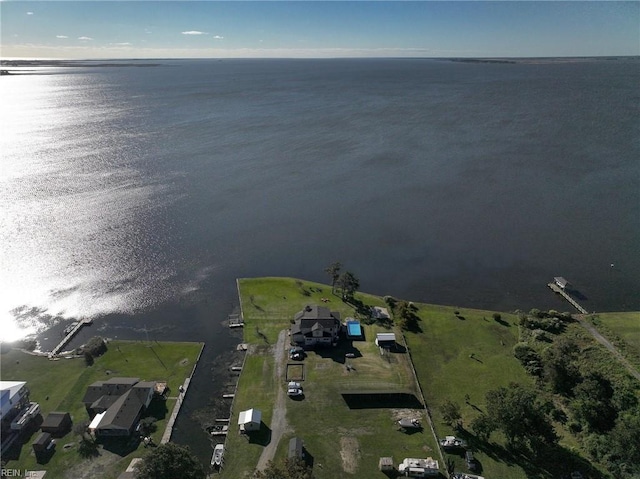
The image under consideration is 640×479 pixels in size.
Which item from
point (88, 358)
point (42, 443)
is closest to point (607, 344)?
point (42, 443)

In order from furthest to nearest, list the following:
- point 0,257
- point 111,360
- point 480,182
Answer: point 480,182, point 0,257, point 111,360

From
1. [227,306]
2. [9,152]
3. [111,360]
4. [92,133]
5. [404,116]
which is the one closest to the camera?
[111,360]

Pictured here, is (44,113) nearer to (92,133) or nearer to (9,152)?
(92,133)

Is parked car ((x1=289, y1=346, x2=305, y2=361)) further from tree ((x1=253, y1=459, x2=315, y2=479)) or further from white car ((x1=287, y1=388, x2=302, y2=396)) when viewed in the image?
Answer: tree ((x1=253, y1=459, x2=315, y2=479))

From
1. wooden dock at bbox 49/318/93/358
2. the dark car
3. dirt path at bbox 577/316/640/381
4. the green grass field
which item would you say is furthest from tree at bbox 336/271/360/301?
wooden dock at bbox 49/318/93/358

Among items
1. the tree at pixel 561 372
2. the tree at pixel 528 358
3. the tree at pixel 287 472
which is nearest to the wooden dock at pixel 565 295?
the tree at pixel 528 358

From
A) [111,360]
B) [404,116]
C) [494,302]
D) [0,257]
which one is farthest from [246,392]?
[404,116]
